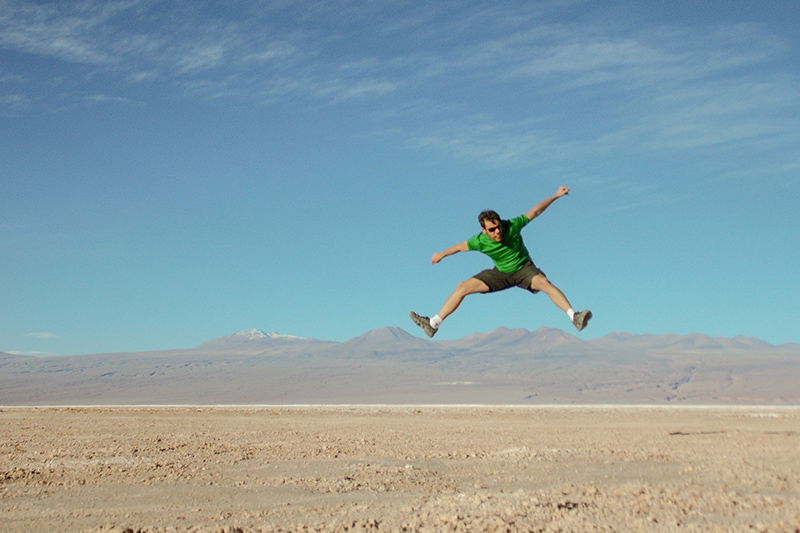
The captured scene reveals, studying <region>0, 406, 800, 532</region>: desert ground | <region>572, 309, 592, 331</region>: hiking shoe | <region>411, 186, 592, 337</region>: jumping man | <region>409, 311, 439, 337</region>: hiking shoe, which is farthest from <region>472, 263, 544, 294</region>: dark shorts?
<region>0, 406, 800, 532</region>: desert ground

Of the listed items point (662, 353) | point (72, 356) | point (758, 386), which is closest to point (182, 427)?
point (758, 386)

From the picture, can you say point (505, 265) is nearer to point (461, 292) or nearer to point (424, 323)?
point (461, 292)

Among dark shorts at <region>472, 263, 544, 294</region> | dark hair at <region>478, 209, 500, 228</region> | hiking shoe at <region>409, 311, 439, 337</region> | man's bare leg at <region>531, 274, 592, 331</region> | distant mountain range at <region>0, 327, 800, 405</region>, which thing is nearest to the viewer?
dark hair at <region>478, 209, 500, 228</region>

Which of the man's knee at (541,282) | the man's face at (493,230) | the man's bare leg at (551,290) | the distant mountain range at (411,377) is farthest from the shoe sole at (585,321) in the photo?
the distant mountain range at (411,377)

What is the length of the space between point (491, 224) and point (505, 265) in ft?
2.69

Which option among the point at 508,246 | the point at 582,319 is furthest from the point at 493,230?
the point at 582,319

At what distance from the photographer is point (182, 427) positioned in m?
17.7

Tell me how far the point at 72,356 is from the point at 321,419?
201227 millimetres

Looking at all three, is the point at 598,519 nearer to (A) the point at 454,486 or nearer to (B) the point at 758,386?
(A) the point at 454,486

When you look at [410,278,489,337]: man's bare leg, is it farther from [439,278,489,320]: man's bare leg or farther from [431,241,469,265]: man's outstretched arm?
[431,241,469,265]: man's outstretched arm

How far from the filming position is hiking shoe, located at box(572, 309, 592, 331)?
27.9 feet

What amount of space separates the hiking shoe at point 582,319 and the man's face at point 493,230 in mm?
1428

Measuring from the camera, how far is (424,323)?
9.39 meters

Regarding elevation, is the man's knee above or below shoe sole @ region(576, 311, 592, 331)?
above
